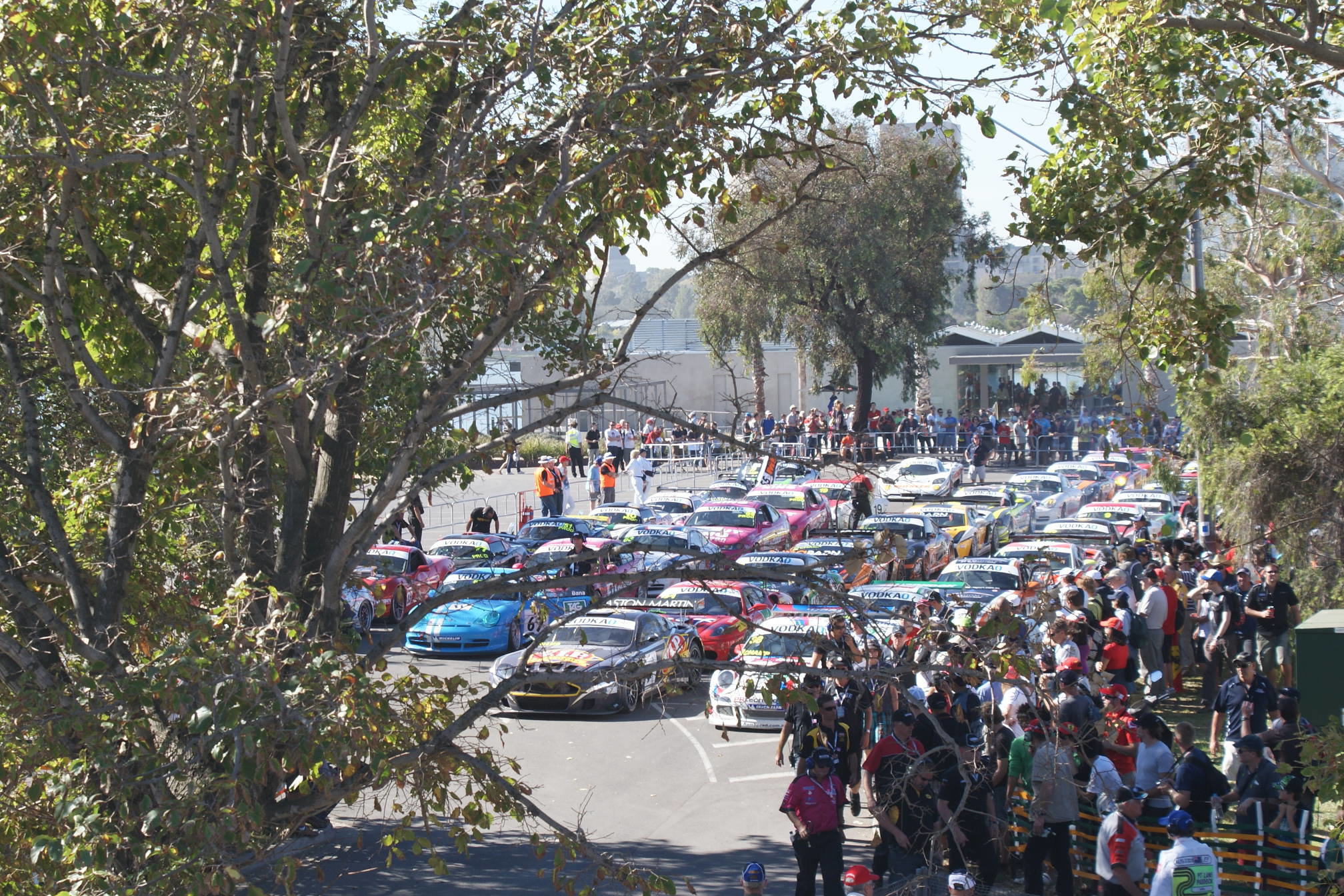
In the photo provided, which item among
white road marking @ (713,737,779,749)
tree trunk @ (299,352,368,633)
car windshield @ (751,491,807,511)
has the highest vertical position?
tree trunk @ (299,352,368,633)

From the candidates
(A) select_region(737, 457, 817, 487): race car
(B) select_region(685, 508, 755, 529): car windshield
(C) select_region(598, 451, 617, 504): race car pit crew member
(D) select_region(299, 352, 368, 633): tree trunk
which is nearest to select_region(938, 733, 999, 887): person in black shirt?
(D) select_region(299, 352, 368, 633): tree trunk

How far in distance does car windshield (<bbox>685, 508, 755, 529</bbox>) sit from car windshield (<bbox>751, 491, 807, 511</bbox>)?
Answer: 7.57 ft

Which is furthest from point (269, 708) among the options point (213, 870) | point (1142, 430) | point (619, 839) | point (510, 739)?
point (510, 739)

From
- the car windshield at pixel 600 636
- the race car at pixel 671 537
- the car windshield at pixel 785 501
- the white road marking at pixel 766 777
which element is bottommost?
the white road marking at pixel 766 777

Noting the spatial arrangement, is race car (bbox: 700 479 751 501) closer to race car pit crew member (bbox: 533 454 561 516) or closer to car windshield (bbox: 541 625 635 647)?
race car pit crew member (bbox: 533 454 561 516)

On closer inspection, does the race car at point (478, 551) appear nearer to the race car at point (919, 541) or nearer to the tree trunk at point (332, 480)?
the race car at point (919, 541)

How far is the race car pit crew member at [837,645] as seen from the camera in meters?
5.93

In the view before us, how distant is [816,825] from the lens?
9219mm

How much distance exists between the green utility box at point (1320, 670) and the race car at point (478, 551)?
14344 millimetres

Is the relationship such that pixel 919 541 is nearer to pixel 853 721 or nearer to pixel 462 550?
pixel 462 550

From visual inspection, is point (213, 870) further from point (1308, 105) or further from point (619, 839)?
point (1308, 105)

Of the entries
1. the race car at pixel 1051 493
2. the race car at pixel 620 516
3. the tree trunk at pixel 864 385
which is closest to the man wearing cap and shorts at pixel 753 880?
the race car at pixel 620 516

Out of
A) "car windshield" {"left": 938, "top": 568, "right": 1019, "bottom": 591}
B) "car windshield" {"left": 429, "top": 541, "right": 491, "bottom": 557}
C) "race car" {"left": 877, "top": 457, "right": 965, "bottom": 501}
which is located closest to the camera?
"car windshield" {"left": 938, "top": 568, "right": 1019, "bottom": 591}

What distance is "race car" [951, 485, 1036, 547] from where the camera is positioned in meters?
28.4
